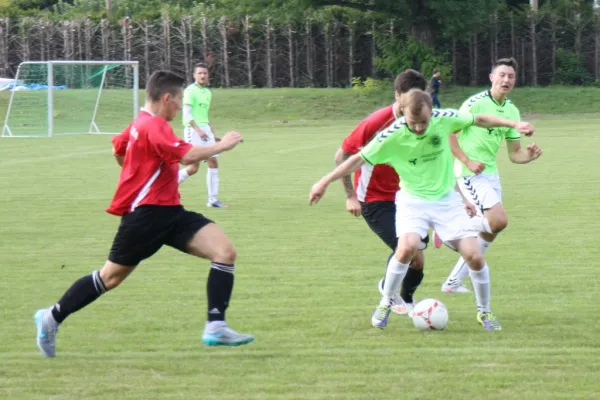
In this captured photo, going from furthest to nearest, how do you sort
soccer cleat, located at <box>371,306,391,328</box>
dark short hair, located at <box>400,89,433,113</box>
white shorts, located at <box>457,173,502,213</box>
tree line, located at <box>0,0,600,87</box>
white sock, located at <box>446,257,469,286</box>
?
Answer: tree line, located at <box>0,0,600,87</box>, white shorts, located at <box>457,173,502,213</box>, white sock, located at <box>446,257,469,286</box>, soccer cleat, located at <box>371,306,391,328</box>, dark short hair, located at <box>400,89,433,113</box>

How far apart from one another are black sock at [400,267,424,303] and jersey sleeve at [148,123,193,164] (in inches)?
93.1

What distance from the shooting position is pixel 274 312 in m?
7.90

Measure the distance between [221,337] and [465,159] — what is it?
103 inches

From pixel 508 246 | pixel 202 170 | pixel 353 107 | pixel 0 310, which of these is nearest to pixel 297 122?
pixel 353 107

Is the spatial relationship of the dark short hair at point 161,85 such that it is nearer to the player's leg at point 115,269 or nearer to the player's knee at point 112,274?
the player's leg at point 115,269

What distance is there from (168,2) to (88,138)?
92.9 ft

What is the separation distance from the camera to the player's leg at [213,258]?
257 inches

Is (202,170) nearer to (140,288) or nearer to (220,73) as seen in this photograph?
(140,288)

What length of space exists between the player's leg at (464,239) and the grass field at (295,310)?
0.26m

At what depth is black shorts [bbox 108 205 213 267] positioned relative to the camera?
6445mm

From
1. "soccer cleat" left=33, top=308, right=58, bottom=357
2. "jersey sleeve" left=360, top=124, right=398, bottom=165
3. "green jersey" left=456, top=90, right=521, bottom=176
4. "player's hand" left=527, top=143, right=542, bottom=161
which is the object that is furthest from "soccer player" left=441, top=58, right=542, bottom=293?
"soccer cleat" left=33, top=308, right=58, bottom=357

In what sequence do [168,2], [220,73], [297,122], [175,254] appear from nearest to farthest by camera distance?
[175,254], [297,122], [220,73], [168,2]

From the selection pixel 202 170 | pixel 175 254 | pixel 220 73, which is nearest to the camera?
pixel 175 254

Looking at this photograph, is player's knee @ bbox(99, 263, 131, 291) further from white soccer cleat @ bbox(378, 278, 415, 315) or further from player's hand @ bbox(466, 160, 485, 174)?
player's hand @ bbox(466, 160, 485, 174)
